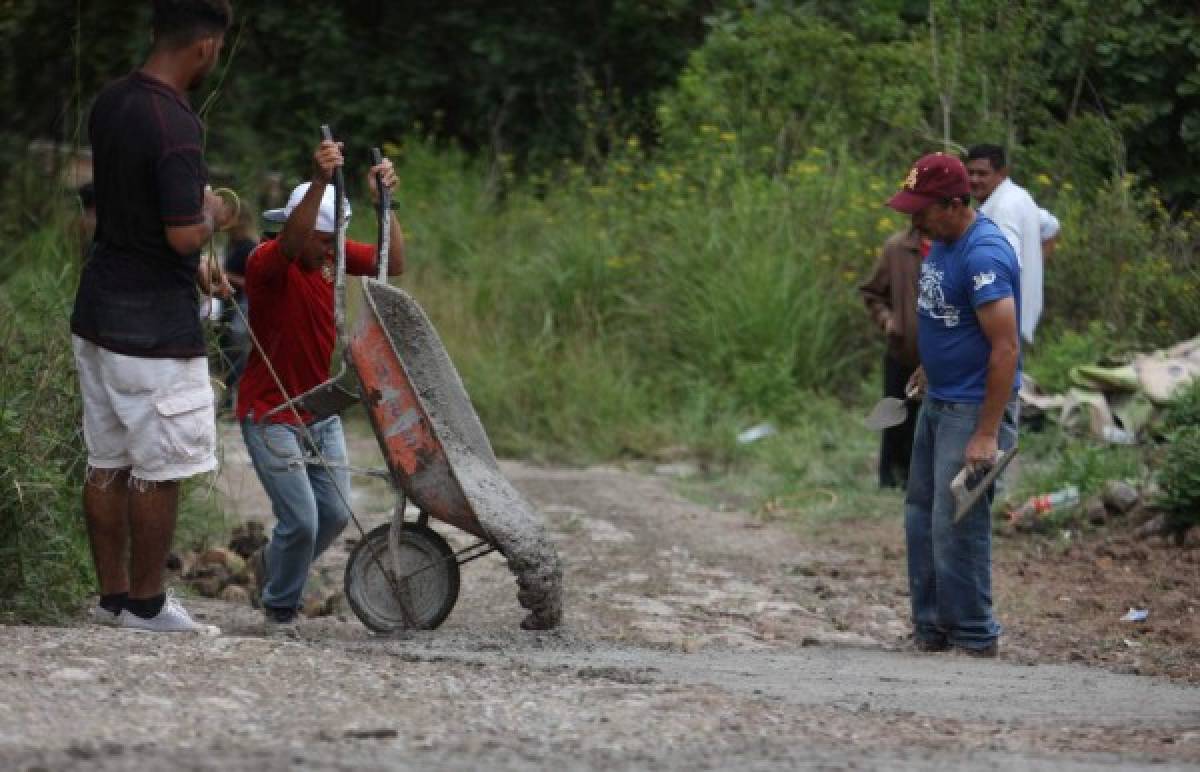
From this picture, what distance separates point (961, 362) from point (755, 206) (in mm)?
8763

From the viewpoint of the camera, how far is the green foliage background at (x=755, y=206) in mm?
13828

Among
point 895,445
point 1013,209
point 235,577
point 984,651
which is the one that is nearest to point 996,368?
point 984,651

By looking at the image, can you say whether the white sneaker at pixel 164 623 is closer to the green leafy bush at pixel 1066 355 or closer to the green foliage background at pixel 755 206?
the green foliage background at pixel 755 206

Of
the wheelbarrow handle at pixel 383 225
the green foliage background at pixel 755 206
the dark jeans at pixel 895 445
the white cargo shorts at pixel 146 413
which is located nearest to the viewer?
the white cargo shorts at pixel 146 413

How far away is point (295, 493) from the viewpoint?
7445mm

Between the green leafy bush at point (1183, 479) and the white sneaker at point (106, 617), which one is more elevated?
the green leafy bush at point (1183, 479)

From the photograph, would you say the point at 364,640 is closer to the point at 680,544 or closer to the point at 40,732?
the point at 40,732

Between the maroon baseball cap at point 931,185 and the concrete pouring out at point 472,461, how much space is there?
5.78 ft

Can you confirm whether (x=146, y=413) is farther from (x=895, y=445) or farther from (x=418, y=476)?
(x=895, y=445)

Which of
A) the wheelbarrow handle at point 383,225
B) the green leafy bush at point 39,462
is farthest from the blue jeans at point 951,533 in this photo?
the green leafy bush at point 39,462

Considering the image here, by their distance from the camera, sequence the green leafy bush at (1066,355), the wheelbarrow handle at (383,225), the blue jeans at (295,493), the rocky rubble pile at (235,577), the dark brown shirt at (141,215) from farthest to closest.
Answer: the green leafy bush at (1066,355)
the rocky rubble pile at (235,577)
the blue jeans at (295,493)
the wheelbarrow handle at (383,225)
the dark brown shirt at (141,215)

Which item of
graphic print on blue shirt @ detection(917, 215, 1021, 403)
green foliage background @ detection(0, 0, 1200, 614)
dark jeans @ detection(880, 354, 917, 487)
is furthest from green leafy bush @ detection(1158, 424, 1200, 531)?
graphic print on blue shirt @ detection(917, 215, 1021, 403)

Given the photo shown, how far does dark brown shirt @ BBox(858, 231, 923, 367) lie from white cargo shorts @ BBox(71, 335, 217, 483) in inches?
238

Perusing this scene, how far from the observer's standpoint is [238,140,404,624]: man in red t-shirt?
7414mm
